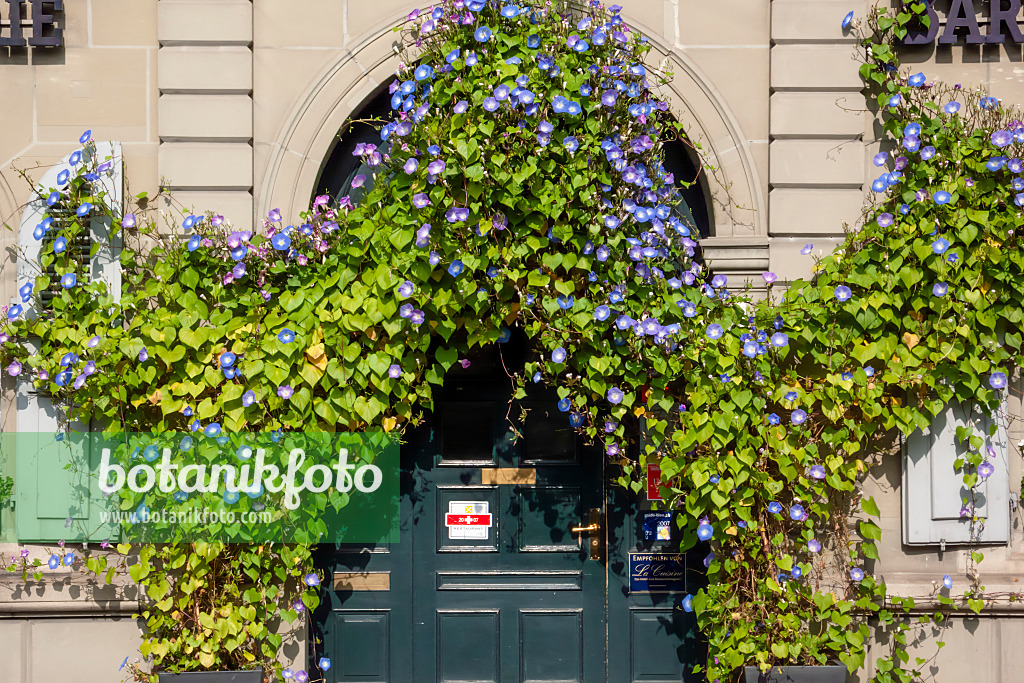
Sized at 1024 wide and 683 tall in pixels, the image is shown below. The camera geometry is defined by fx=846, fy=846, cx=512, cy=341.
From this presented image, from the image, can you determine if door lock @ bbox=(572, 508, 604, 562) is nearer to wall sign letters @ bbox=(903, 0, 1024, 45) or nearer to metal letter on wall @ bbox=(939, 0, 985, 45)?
wall sign letters @ bbox=(903, 0, 1024, 45)

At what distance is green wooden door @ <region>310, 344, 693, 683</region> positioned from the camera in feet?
15.4

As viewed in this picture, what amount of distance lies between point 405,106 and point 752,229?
1.88 metres

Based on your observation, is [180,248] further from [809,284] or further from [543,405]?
[809,284]

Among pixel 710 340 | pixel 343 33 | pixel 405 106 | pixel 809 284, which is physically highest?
pixel 343 33

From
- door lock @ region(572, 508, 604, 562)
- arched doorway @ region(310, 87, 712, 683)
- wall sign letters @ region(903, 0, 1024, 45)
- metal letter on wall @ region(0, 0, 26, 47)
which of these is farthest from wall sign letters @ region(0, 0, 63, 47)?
wall sign letters @ region(903, 0, 1024, 45)

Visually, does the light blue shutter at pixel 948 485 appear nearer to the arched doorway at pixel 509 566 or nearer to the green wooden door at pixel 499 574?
the arched doorway at pixel 509 566

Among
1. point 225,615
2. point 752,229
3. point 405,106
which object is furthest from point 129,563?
point 752,229

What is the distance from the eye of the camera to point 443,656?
4703 millimetres

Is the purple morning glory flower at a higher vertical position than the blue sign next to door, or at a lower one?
higher

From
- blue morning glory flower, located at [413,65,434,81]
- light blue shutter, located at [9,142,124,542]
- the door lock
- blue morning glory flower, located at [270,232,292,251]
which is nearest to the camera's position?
blue morning glory flower, located at [413,65,434,81]

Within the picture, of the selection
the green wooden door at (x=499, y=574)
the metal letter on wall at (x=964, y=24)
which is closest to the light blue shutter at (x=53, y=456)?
the green wooden door at (x=499, y=574)

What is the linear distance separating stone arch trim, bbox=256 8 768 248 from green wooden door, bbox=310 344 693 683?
1343 millimetres
